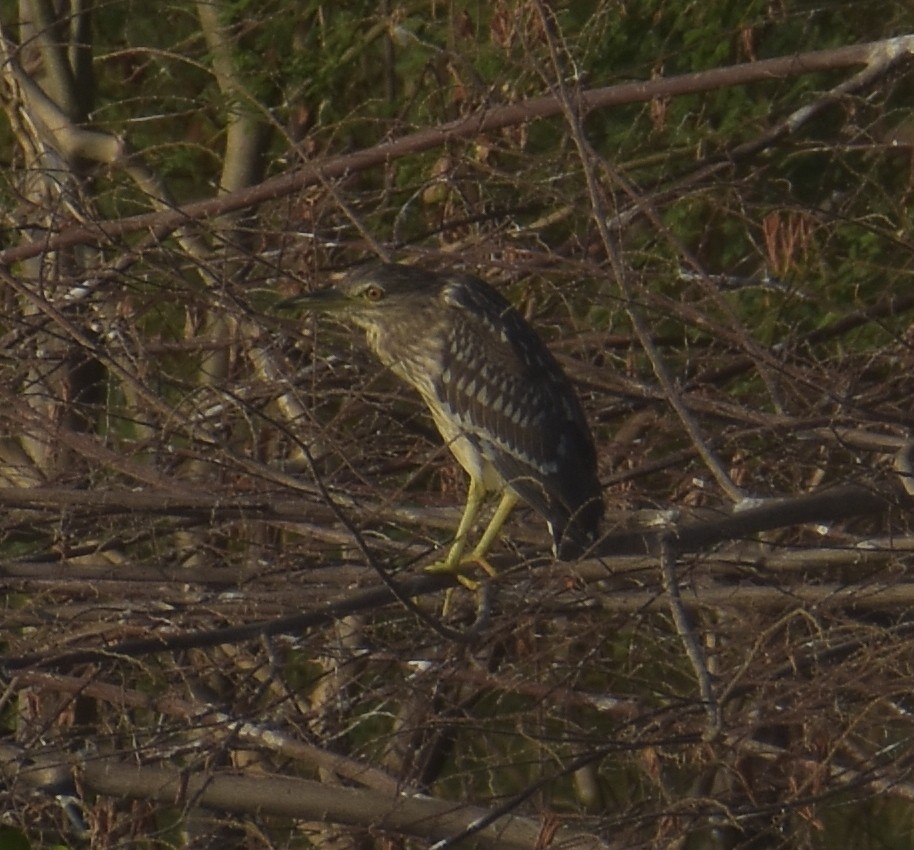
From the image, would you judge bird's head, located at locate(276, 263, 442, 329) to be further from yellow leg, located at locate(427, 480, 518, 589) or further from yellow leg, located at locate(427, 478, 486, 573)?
yellow leg, located at locate(427, 478, 486, 573)

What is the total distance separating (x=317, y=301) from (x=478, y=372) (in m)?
0.44

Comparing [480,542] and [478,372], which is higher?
[478,372]

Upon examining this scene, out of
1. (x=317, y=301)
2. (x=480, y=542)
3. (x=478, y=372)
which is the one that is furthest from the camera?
(x=478, y=372)

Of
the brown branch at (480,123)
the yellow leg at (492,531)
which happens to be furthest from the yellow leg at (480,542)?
the brown branch at (480,123)

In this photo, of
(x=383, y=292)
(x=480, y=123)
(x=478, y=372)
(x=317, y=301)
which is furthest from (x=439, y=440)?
(x=480, y=123)

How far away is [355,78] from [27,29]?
1.37 meters

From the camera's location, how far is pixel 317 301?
4.62 m

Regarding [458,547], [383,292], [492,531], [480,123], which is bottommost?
[492,531]

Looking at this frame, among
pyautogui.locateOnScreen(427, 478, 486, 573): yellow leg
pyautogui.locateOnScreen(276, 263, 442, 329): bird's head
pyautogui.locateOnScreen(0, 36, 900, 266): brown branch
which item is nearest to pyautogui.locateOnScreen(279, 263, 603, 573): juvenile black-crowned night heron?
pyautogui.locateOnScreen(276, 263, 442, 329): bird's head

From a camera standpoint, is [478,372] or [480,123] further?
[478,372]

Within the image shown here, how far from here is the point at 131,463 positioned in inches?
159

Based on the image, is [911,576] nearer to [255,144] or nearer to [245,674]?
[245,674]

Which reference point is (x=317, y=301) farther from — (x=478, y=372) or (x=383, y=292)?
(x=478, y=372)

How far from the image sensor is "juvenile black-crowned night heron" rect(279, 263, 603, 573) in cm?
457
